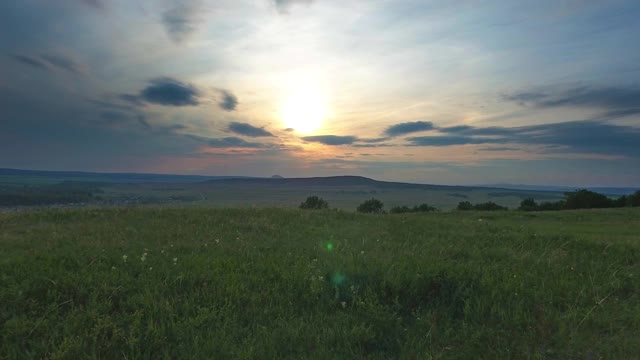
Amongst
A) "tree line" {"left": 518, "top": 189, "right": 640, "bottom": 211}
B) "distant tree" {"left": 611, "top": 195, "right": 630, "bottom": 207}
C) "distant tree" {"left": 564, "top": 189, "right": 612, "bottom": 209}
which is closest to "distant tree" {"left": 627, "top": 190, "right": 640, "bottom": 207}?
"tree line" {"left": 518, "top": 189, "right": 640, "bottom": 211}

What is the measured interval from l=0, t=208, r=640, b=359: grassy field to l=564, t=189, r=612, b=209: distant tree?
112ft

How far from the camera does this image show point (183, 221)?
1620 centimetres

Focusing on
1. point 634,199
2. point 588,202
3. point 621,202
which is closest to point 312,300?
point 588,202

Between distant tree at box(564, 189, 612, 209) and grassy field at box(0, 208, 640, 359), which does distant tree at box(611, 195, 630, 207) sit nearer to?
distant tree at box(564, 189, 612, 209)

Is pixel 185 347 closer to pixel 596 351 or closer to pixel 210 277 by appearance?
pixel 210 277

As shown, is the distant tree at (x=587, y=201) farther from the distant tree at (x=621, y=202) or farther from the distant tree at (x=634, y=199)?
the distant tree at (x=634, y=199)

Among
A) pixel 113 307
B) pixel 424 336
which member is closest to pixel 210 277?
pixel 113 307

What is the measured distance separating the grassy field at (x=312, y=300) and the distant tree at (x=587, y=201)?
112 ft

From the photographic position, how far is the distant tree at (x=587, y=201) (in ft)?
135

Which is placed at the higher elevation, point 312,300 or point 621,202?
point 621,202

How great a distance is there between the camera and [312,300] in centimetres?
719

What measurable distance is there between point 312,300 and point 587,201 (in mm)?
43861

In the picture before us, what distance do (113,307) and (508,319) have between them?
6.39 m

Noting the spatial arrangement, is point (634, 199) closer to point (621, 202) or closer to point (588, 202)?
point (621, 202)
